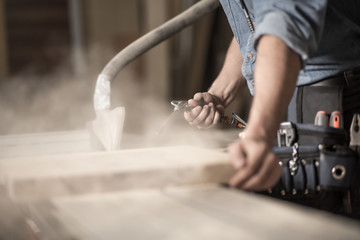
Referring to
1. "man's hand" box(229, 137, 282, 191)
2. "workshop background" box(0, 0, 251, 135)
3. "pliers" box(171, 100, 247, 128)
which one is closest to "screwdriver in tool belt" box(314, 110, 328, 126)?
"pliers" box(171, 100, 247, 128)

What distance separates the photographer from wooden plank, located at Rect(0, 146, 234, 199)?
2.59 ft

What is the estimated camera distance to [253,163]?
775 mm

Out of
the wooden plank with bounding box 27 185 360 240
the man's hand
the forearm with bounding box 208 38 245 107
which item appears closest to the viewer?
the wooden plank with bounding box 27 185 360 240

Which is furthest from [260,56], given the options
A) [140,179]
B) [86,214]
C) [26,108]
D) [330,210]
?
[26,108]

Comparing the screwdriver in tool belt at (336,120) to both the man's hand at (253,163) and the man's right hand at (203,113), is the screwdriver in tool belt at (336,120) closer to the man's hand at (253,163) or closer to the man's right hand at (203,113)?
the man's right hand at (203,113)

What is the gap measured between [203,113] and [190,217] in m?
0.76

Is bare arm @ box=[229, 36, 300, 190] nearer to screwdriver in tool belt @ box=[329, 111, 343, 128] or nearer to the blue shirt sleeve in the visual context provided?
the blue shirt sleeve

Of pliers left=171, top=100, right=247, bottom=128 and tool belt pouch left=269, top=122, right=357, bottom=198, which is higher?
pliers left=171, top=100, right=247, bottom=128

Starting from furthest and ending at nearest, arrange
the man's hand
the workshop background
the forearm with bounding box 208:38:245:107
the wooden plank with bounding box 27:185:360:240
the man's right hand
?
1. the workshop background
2. the forearm with bounding box 208:38:245:107
3. the man's right hand
4. the man's hand
5. the wooden plank with bounding box 27:185:360:240

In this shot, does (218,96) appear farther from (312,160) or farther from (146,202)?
(146,202)

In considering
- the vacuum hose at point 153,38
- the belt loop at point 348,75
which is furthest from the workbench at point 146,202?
the vacuum hose at point 153,38

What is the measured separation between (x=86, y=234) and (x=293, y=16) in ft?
1.82

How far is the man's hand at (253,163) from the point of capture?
2.55 feet

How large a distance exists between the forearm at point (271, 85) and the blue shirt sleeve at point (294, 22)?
16 millimetres
